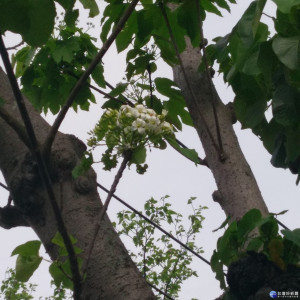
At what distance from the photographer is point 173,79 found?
2.32m

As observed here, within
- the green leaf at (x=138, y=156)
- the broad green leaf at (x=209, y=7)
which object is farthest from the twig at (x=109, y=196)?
the broad green leaf at (x=209, y=7)

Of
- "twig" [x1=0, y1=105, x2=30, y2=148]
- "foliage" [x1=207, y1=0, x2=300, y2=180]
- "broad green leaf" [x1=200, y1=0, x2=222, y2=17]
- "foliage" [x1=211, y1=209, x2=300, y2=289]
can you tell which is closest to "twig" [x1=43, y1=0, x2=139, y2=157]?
"twig" [x1=0, y1=105, x2=30, y2=148]

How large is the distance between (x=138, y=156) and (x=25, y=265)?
1.32 feet

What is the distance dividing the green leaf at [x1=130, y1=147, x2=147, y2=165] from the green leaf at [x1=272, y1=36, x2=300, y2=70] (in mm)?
423

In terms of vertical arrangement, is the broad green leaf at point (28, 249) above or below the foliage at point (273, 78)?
below

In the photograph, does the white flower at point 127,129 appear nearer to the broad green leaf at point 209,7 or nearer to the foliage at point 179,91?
the foliage at point 179,91

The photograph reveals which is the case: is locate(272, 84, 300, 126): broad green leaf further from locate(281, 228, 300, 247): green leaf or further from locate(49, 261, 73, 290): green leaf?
locate(49, 261, 73, 290): green leaf

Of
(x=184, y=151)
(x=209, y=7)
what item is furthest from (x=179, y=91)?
(x=184, y=151)

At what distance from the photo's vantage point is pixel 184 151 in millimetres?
1600

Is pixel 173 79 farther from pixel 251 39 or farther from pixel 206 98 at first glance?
pixel 251 39

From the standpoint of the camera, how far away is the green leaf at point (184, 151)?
1.57 metres

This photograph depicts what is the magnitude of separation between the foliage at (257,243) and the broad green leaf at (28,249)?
1.51 feet

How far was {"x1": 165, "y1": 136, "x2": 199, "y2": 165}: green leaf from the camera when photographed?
1.57 meters

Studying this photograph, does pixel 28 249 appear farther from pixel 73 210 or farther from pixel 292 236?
pixel 292 236
